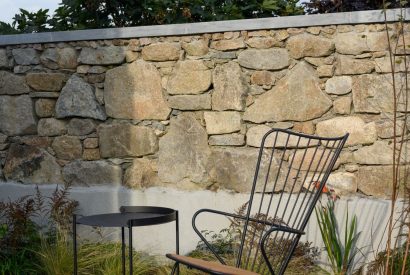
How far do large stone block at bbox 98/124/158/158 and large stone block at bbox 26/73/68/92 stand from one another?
1.37 ft

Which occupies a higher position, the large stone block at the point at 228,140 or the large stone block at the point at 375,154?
the large stone block at the point at 228,140

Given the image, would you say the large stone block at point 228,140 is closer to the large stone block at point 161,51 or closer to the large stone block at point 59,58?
the large stone block at point 161,51

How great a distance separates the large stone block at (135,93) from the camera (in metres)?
4.77

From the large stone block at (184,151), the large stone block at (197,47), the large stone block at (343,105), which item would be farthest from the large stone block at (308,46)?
the large stone block at (184,151)

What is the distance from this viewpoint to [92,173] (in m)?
4.96

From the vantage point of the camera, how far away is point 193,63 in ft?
15.4

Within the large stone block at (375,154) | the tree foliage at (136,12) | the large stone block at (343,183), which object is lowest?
the large stone block at (343,183)

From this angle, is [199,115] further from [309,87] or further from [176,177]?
[309,87]

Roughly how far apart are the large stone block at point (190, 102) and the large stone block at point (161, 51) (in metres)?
0.26

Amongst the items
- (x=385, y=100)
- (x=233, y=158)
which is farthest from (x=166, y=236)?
(x=385, y=100)

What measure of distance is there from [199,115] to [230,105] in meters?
0.22

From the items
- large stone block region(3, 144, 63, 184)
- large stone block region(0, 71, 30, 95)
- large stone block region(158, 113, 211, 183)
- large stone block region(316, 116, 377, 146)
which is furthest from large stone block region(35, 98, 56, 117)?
large stone block region(316, 116, 377, 146)

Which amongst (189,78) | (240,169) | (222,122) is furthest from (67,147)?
(240,169)

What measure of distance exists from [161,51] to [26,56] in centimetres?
99
